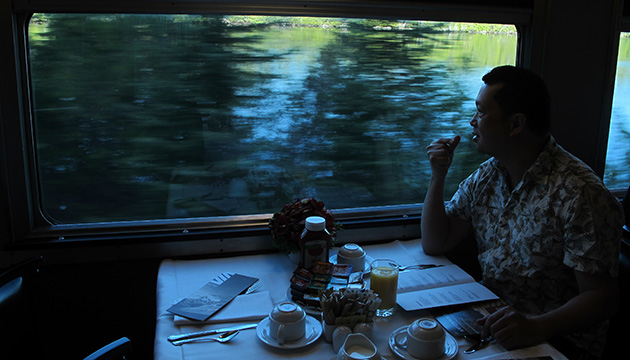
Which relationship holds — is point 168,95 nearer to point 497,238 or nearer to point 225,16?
point 225,16

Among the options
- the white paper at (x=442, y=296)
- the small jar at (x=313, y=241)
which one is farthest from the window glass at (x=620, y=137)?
the small jar at (x=313, y=241)

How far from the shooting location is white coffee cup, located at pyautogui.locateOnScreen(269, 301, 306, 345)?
1.38 m

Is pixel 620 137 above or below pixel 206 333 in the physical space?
above

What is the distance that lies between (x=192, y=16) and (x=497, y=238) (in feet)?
5.10

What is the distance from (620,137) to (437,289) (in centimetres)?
198

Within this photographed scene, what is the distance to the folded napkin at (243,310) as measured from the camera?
1540mm

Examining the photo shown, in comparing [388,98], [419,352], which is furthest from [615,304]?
[388,98]

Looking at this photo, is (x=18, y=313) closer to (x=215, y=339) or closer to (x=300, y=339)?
(x=215, y=339)

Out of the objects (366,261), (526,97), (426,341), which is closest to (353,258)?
(366,261)

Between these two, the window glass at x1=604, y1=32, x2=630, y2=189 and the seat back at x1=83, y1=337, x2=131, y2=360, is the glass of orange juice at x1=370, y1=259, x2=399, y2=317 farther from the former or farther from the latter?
the window glass at x1=604, y1=32, x2=630, y2=189

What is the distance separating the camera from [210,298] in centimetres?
167

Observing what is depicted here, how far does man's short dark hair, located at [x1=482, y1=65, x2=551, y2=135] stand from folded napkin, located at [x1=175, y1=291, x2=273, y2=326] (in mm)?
1095

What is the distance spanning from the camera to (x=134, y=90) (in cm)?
213

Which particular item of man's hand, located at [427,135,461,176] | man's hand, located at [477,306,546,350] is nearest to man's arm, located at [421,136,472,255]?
man's hand, located at [427,135,461,176]
